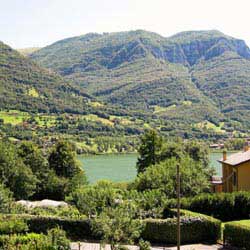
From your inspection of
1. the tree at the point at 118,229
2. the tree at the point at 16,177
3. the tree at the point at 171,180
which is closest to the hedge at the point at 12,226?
the tree at the point at 118,229

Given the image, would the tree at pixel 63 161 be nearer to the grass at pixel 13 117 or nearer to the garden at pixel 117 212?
the garden at pixel 117 212

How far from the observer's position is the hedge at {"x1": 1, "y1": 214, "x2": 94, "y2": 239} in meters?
29.4

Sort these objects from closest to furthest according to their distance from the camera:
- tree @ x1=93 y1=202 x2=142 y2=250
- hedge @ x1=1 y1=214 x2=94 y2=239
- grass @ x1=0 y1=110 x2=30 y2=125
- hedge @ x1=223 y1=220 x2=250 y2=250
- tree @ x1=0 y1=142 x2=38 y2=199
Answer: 1. tree @ x1=93 y1=202 x2=142 y2=250
2. hedge @ x1=223 y1=220 x2=250 y2=250
3. hedge @ x1=1 y1=214 x2=94 y2=239
4. tree @ x1=0 y1=142 x2=38 y2=199
5. grass @ x1=0 y1=110 x2=30 y2=125

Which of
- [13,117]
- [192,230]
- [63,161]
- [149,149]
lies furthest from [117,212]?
[13,117]

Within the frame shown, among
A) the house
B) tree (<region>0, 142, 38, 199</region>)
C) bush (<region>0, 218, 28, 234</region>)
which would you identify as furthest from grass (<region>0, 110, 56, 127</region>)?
bush (<region>0, 218, 28, 234</region>)

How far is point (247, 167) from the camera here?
3956 centimetres

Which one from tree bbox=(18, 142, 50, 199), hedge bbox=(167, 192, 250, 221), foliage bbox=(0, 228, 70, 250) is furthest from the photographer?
tree bbox=(18, 142, 50, 199)

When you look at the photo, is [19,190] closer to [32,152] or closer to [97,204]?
[32,152]

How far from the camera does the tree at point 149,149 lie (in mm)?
59344

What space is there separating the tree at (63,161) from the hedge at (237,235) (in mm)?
33324

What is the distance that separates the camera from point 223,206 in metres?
33.0

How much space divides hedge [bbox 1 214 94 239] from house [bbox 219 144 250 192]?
1520 centimetres

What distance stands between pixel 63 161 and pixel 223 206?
28535 mm

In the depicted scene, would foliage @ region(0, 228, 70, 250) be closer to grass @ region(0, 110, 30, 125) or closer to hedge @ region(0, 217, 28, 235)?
hedge @ region(0, 217, 28, 235)
